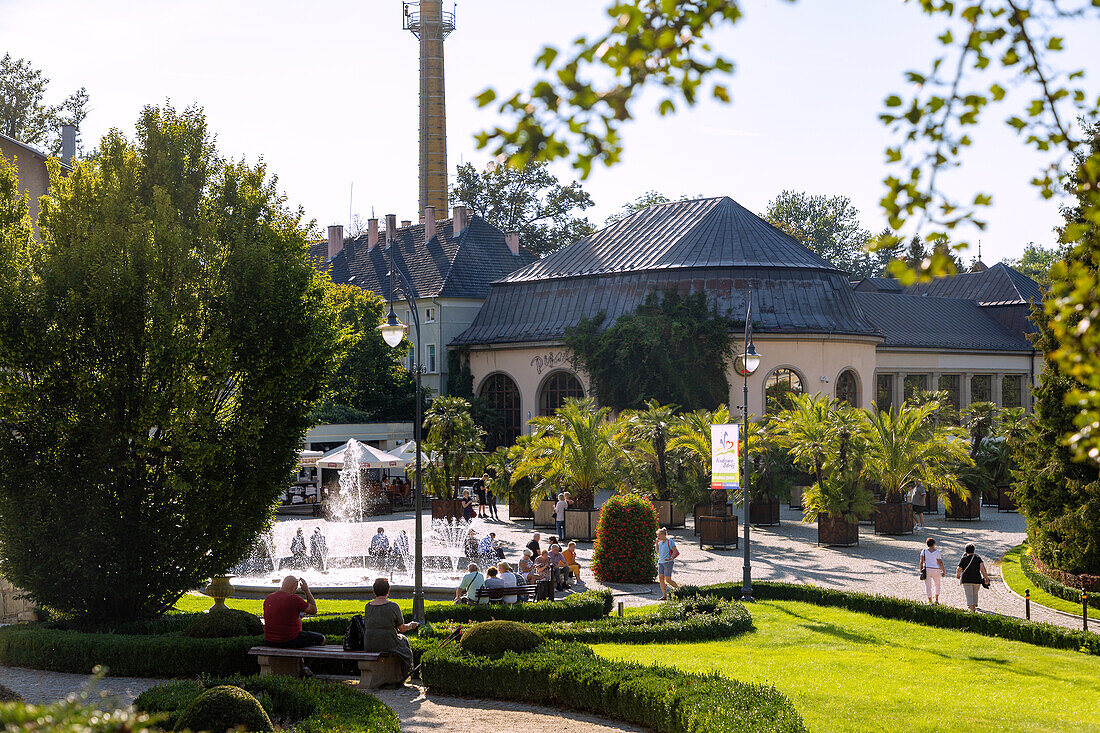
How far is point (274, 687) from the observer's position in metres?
12.2

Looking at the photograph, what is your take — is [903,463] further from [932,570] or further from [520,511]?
[520,511]

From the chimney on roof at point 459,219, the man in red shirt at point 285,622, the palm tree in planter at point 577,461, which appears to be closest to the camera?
the man in red shirt at point 285,622

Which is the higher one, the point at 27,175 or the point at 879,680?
the point at 27,175

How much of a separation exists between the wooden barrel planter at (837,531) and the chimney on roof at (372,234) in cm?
4042

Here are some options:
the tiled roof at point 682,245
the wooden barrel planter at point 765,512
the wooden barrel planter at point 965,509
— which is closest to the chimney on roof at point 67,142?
the tiled roof at point 682,245

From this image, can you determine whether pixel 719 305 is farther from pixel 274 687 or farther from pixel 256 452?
pixel 274 687

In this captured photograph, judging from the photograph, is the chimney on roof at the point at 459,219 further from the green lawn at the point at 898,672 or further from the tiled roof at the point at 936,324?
the green lawn at the point at 898,672

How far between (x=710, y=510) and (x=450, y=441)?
31.0ft

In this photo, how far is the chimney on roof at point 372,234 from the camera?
63594mm

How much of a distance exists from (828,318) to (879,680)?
1320 inches

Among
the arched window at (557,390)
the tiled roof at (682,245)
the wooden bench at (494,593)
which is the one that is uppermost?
the tiled roof at (682,245)

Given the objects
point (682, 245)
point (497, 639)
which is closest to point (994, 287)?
point (682, 245)

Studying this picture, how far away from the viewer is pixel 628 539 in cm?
2353

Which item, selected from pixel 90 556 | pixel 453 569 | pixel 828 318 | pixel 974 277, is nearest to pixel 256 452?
pixel 90 556
